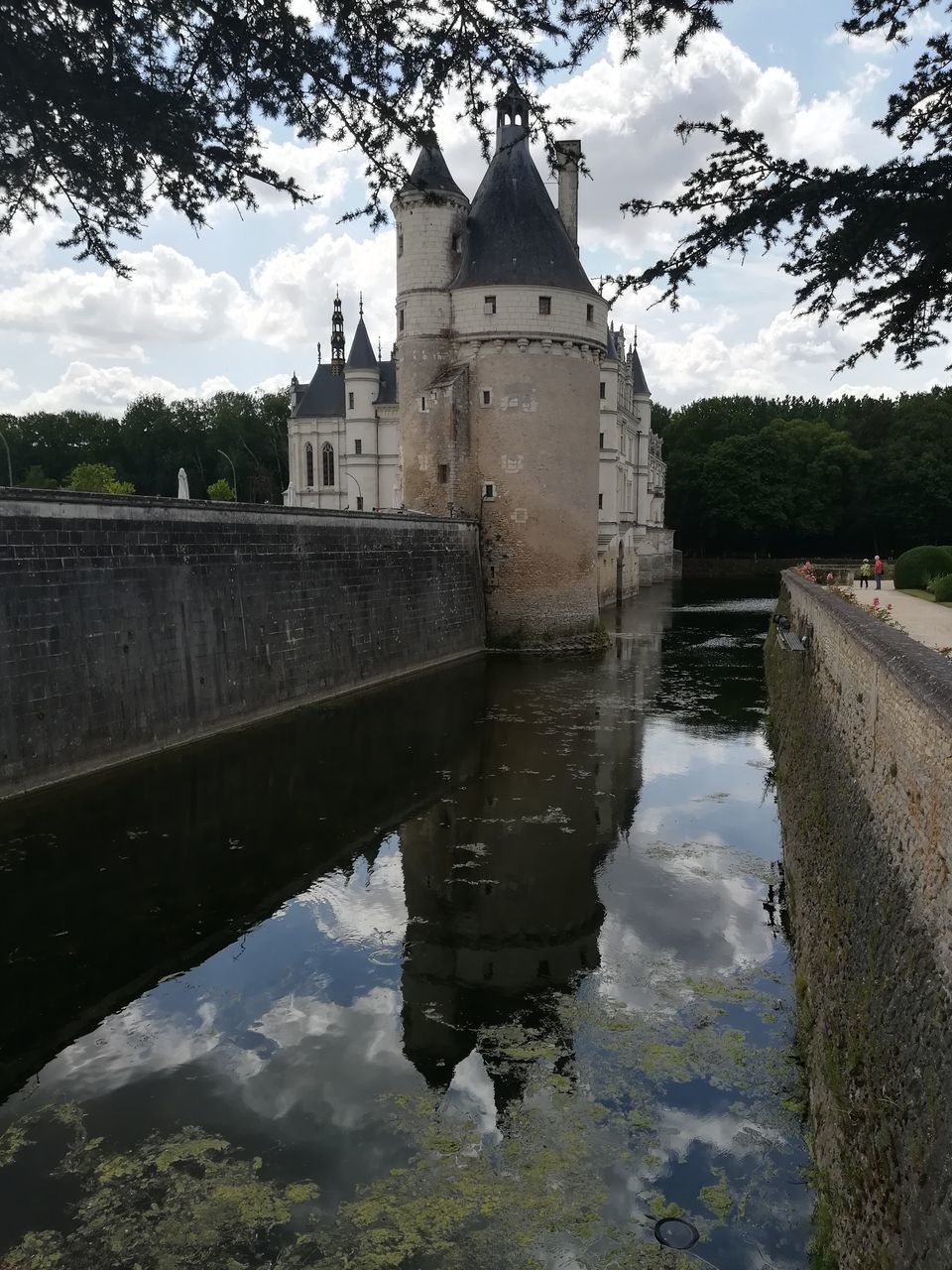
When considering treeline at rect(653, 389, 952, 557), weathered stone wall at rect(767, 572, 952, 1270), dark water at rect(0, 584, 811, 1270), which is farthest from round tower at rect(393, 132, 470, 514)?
treeline at rect(653, 389, 952, 557)

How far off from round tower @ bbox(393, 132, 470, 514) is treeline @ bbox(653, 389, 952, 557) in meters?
38.4

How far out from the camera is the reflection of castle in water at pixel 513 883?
6.70m

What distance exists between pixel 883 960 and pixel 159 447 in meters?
68.3

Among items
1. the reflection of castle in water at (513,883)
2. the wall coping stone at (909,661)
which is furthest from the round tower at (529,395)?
the wall coping stone at (909,661)

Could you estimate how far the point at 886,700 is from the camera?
20.2 ft

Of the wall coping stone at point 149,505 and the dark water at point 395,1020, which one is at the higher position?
the wall coping stone at point 149,505

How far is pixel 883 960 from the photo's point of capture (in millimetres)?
4730

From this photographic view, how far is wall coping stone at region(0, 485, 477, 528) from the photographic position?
1176cm

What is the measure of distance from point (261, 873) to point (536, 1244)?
5.64 meters

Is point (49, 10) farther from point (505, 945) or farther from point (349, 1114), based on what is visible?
point (505, 945)

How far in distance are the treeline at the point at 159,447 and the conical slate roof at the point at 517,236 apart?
41.3 m

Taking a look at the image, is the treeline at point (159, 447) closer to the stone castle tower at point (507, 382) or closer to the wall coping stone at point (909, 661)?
the stone castle tower at point (507, 382)

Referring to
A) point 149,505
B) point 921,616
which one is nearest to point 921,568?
point 921,616

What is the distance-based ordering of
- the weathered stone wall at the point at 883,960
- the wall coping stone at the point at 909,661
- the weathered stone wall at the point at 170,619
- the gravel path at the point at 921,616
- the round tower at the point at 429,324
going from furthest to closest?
the round tower at the point at 429,324 → the gravel path at the point at 921,616 → the weathered stone wall at the point at 170,619 → the wall coping stone at the point at 909,661 → the weathered stone wall at the point at 883,960
